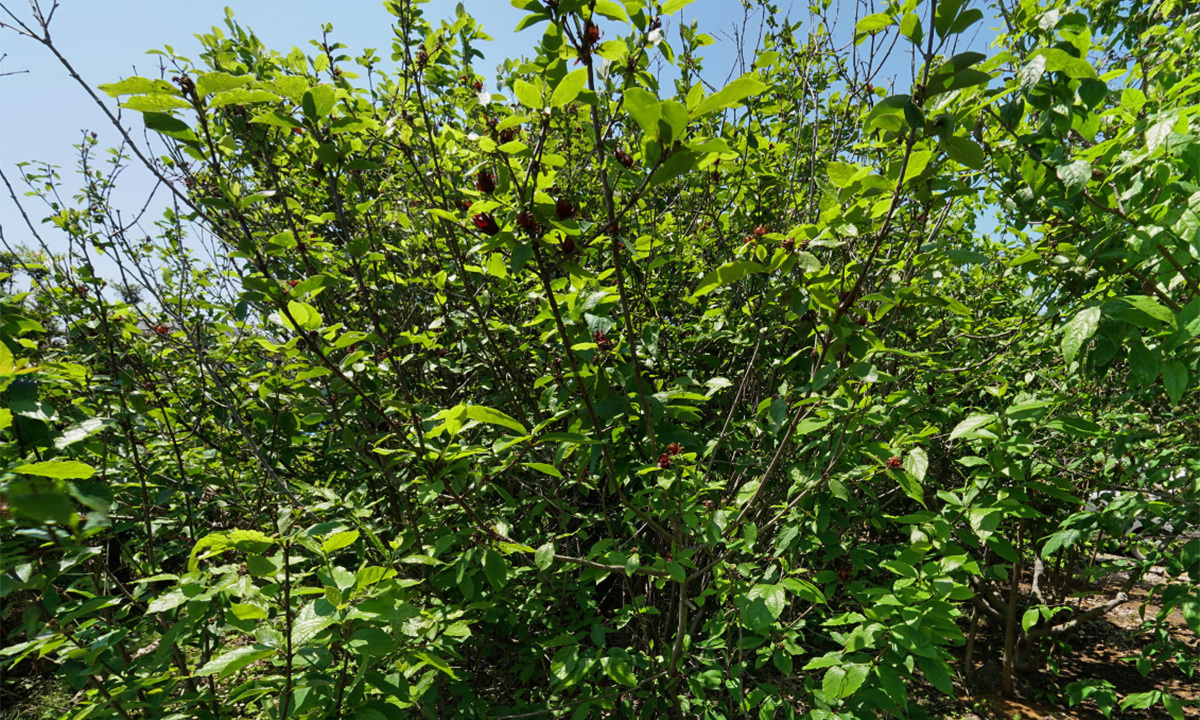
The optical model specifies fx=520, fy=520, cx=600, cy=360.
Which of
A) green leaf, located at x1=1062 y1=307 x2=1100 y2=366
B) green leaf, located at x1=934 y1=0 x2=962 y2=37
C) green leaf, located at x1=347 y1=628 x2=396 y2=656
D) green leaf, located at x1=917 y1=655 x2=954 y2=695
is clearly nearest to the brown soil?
Answer: green leaf, located at x1=917 y1=655 x2=954 y2=695

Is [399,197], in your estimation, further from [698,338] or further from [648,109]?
[648,109]

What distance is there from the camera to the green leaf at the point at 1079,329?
142 centimetres

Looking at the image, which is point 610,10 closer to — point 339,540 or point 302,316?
point 302,316

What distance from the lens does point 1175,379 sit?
1.55m

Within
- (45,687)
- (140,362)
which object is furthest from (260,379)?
(45,687)

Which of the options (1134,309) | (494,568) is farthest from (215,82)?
(1134,309)

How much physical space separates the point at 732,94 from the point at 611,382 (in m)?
0.90

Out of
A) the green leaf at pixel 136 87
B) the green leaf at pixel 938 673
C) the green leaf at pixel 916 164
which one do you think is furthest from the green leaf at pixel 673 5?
the green leaf at pixel 938 673

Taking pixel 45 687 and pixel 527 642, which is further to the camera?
pixel 45 687

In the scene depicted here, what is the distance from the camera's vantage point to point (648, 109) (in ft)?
3.63

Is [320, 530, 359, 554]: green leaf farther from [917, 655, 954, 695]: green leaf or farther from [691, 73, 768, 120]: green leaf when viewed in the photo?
[917, 655, 954, 695]: green leaf

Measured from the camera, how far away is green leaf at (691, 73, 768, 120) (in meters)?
1.07

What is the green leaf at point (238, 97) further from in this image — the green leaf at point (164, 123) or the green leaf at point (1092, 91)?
the green leaf at point (1092, 91)

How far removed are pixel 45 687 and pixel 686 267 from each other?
20.0 ft
